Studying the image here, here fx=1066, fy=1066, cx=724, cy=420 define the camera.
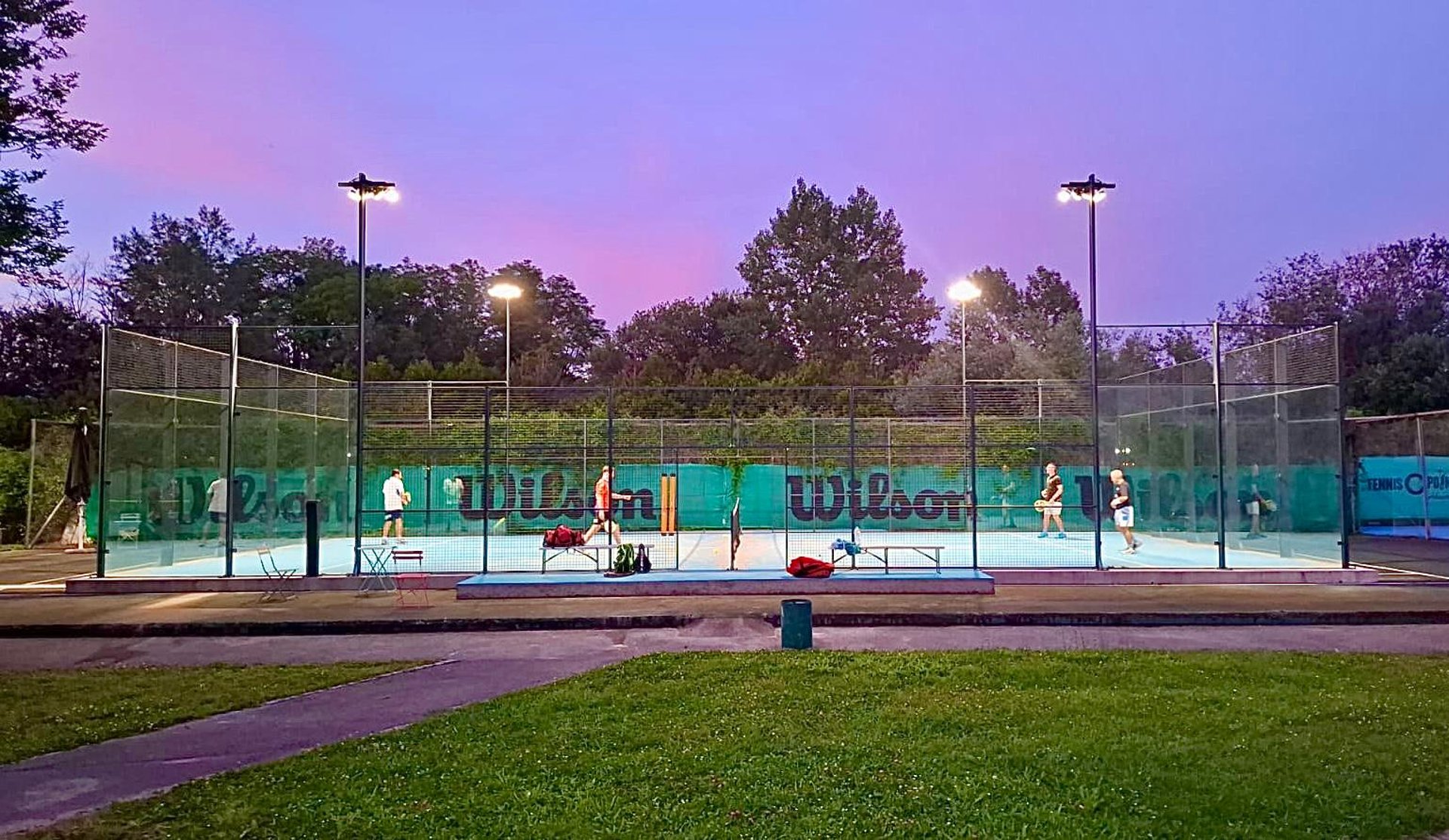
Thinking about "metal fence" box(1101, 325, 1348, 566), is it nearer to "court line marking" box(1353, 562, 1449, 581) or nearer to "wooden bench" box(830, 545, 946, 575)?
"court line marking" box(1353, 562, 1449, 581)

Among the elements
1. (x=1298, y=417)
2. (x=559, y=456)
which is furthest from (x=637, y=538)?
(x=1298, y=417)

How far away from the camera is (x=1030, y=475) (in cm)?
2569

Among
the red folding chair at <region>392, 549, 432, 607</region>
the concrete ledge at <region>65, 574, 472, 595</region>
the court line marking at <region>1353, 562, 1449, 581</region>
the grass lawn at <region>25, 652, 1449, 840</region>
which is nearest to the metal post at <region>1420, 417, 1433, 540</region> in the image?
the court line marking at <region>1353, 562, 1449, 581</region>

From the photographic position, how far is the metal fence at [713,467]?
17.5 m

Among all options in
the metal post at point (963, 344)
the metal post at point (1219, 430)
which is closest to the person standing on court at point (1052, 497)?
the metal post at point (963, 344)

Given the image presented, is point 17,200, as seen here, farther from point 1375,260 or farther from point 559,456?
point 1375,260

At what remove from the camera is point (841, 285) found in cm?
6175

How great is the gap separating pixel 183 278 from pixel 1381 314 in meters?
59.5

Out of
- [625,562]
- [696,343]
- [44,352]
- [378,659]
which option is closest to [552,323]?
[696,343]

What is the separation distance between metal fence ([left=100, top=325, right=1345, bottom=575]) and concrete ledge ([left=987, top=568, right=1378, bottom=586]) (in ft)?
2.34

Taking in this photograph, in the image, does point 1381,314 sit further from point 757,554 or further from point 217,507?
point 217,507

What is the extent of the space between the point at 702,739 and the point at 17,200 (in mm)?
34136

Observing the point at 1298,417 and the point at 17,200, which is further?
the point at 17,200

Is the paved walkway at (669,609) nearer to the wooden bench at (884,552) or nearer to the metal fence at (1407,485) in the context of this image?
the wooden bench at (884,552)
